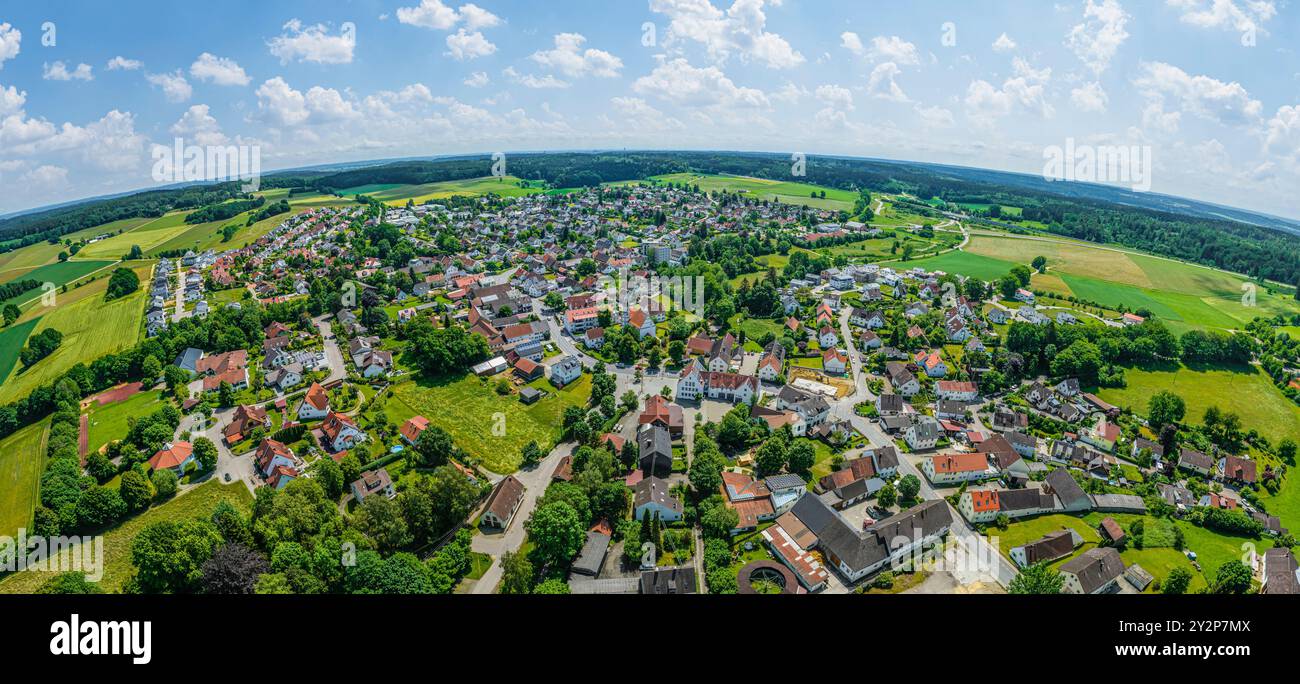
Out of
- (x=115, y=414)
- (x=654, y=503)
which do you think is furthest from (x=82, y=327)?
(x=654, y=503)

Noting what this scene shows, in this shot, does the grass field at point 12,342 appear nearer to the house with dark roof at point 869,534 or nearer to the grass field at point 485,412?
the grass field at point 485,412

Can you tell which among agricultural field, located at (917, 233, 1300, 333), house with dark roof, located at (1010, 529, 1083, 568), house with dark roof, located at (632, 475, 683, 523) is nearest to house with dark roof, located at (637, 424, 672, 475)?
house with dark roof, located at (632, 475, 683, 523)

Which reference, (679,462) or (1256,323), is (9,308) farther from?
(1256,323)

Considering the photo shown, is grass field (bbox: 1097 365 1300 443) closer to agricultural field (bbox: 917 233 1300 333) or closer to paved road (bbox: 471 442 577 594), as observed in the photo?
agricultural field (bbox: 917 233 1300 333)

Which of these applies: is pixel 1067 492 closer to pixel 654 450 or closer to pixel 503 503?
pixel 654 450

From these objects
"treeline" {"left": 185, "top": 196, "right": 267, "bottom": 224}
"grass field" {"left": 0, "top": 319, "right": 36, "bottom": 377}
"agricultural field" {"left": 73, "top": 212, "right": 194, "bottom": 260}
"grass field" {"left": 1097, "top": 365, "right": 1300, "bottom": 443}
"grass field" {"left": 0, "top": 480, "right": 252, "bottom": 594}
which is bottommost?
"grass field" {"left": 0, "top": 480, "right": 252, "bottom": 594}

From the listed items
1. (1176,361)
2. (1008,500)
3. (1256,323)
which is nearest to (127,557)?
(1008,500)
